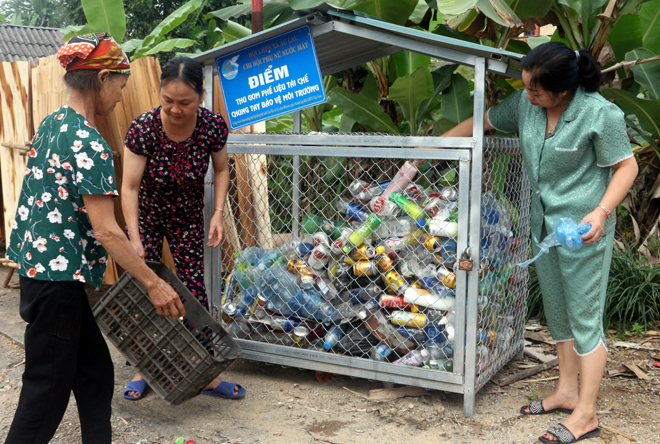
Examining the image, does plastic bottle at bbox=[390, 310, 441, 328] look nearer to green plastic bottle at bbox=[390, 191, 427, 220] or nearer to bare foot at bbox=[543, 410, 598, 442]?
green plastic bottle at bbox=[390, 191, 427, 220]

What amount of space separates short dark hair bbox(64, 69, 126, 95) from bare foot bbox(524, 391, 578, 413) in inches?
104

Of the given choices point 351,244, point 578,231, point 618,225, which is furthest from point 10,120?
point 618,225

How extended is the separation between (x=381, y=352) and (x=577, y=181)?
1.37 meters

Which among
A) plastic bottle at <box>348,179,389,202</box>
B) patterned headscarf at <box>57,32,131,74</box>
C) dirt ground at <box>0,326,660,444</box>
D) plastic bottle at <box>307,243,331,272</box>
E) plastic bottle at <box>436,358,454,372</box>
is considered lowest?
dirt ground at <box>0,326,660,444</box>

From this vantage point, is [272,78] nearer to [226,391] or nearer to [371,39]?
[371,39]

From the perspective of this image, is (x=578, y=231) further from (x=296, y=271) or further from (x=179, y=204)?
(x=179, y=204)

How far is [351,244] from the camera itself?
3.22 m

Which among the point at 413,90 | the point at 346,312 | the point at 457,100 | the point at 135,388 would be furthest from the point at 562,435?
the point at 457,100

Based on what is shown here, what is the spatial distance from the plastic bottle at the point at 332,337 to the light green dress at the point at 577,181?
1.19m

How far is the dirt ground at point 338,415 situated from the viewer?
281cm

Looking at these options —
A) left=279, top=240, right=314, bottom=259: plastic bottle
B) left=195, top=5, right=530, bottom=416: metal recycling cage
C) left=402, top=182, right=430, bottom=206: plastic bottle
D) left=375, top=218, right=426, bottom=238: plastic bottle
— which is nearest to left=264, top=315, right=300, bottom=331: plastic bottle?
left=195, top=5, right=530, bottom=416: metal recycling cage

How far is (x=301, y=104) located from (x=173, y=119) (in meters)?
0.78

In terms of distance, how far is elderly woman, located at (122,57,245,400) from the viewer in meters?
2.77

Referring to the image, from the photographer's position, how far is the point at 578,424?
2.72 m
